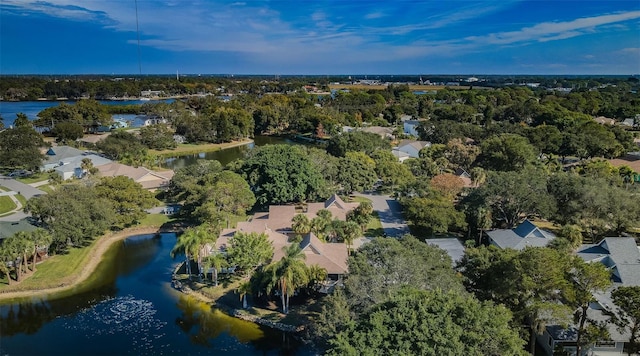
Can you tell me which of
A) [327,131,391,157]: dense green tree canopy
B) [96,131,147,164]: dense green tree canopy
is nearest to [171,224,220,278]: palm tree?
[327,131,391,157]: dense green tree canopy

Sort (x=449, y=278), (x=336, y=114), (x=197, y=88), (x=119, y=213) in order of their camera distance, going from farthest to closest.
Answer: (x=197, y=88) < (x=336, y=114) < (x=119, y=213) < (x=449, y=278)

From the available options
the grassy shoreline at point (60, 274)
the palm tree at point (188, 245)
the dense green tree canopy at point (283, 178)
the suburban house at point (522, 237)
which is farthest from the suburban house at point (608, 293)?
the grassy shoreline at point (60, 274)

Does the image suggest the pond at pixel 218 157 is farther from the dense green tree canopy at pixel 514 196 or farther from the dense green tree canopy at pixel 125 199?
the dense green tree canopy at pixel 514 196

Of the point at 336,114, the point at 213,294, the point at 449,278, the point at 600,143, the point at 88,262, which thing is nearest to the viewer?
the point at 449,278

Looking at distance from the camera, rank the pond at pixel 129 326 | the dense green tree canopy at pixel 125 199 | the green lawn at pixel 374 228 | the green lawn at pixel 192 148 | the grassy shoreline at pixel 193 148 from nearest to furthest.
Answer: the pond at pixel 129 326 → the green lawn at pixel 374 228 → the dense green tree canopy at pixel 125 199 → the grassy shoreline at pixel 193 148 → the green lawn at pixel 192 148

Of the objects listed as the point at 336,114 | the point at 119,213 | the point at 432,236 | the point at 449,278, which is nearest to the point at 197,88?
the point at 336,114

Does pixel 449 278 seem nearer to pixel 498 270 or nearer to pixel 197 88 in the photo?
pixel 498 270

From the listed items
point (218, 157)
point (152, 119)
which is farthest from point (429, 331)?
point (152, 119)
